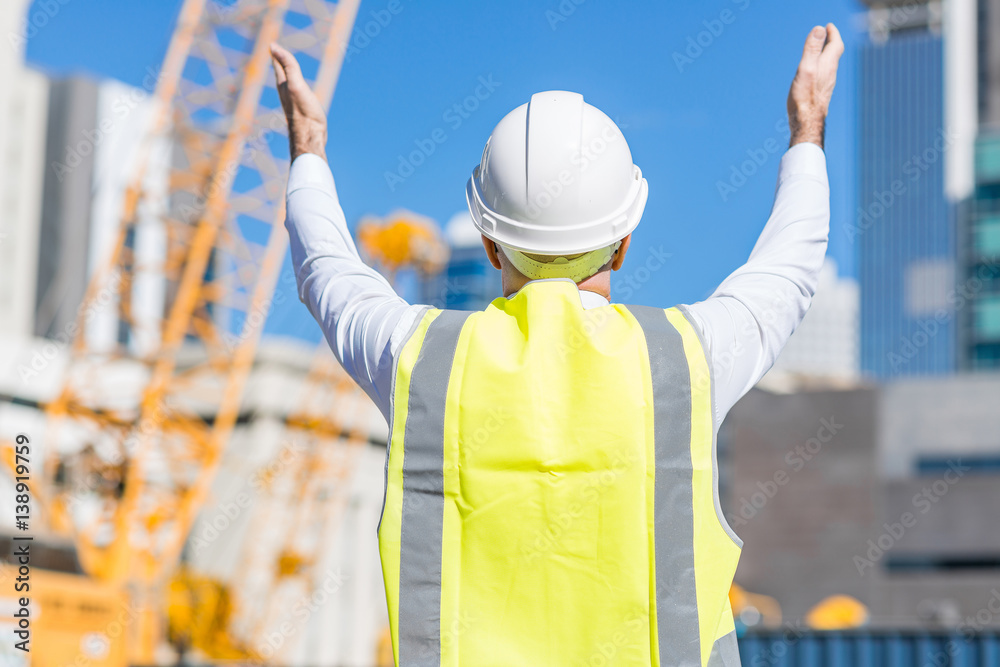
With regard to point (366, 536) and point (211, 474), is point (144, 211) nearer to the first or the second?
point (211, 474)

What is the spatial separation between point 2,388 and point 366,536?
53.0 ft

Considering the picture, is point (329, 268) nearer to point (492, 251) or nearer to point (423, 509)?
point (492, 251)

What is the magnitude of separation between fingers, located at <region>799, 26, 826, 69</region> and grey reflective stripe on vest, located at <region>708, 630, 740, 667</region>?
2.85 feet

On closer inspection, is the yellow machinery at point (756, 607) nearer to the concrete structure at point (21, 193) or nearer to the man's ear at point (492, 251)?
the concrete structure at point (21, 193)

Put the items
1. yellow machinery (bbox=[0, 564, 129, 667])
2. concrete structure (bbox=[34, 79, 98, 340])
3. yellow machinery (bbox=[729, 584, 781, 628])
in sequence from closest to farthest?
yellow machinery (bbox=[0, 564, 129, 667]), yellow machinery (bbox=[729, 584, 781, 628]), concrete structure (bbox=[34, 79, 98, 340])

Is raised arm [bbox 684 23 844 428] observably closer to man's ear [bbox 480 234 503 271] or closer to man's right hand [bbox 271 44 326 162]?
man's ear [bbox 480 234 503 271]

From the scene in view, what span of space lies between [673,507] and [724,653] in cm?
19

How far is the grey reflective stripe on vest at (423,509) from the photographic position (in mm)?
1414

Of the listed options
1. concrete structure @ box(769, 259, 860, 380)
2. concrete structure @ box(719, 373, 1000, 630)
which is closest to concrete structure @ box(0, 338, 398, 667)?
concrete structure @ box(719, 373, 1000, 630)

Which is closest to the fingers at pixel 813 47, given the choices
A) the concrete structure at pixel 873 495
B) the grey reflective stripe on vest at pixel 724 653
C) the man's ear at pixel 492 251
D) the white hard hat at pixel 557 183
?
the white hard hat at pixel 557 183

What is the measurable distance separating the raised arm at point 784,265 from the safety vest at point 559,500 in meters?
0.06

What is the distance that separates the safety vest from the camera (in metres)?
1.38

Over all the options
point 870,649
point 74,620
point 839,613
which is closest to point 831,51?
point 870,649

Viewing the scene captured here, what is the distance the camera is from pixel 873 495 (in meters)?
46.3
